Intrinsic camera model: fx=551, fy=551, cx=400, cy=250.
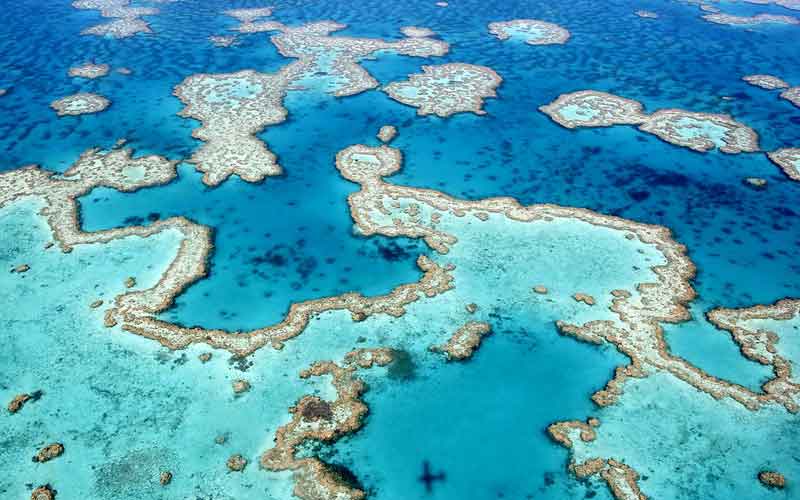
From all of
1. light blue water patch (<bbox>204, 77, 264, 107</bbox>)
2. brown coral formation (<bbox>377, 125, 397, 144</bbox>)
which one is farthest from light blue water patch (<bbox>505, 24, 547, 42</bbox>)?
light blue water patch (<bbox>204, 77, 264, 107</bbox>)

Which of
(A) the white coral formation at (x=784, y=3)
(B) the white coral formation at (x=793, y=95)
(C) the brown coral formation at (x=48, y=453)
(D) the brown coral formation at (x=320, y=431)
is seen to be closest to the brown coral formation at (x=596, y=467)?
(D) the brown coral formation at (x=320, y=431)

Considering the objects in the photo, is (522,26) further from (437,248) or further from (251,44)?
(437,248)

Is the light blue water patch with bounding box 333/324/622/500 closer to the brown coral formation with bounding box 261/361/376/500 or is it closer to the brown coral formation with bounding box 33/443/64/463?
the brown coral formation with bounding box 261/361/376/500

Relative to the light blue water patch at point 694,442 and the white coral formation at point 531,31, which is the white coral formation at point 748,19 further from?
the light blue water patch at point 694,442

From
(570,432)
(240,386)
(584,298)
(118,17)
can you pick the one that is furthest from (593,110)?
(118,17)

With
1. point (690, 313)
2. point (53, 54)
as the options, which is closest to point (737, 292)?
point (690, 313)

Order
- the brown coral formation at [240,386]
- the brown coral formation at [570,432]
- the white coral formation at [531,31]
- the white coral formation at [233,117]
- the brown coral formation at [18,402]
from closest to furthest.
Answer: the brown coral formation at [570,432] → the brown coral formation at [18,402] → the brown coral formation at [240,386] → the white coral formation at [233,117] → the white coral formation at [531,31]
